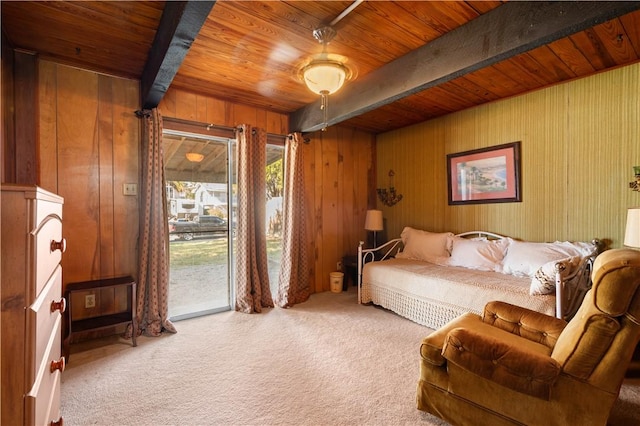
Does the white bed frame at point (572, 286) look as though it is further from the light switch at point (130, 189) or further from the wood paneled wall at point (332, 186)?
the light switch at point (130, 189)

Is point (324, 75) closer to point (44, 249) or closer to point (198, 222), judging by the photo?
point (44, 249)

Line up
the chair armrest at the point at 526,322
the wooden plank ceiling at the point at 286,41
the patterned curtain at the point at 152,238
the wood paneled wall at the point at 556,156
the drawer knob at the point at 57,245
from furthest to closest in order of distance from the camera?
the patterned curtain at the point at 152,238 < the wood paneled wall at the point at 556,156 < the wooden plank ceiling at the point at 286,41 < the chair armrest at the point at 526,322 < the drawer knob at the point at 57,245

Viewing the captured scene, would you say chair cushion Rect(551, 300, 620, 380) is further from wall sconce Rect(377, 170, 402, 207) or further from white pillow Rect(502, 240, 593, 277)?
wall sconce Rect(377, 170, 402, 207)

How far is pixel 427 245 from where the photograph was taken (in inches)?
146

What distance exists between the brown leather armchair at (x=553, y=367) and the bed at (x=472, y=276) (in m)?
0.80

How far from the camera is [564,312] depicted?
2223 mm

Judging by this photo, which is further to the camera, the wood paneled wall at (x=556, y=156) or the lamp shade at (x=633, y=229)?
the wood paneled wall at (x=556, y=156)

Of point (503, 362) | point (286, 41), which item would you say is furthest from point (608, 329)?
point (286, 41)

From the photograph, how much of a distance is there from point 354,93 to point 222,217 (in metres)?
1.98

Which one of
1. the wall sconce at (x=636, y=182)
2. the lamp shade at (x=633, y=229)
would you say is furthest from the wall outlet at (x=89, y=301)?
the wall sconce at (x=636, y=182)

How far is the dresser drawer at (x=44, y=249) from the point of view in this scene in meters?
0.92

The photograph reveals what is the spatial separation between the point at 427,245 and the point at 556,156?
1602 mm

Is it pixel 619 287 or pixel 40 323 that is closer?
pixel 40 323

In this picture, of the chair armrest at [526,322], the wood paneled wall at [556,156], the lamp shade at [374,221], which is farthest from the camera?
the lamp shade at [374,221]
